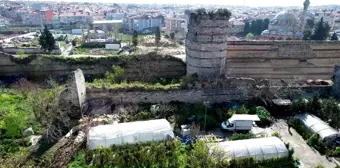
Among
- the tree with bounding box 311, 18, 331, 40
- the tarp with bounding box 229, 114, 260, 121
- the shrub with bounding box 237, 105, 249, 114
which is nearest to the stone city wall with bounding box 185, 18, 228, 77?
the shrub with bounding box 237, 105, 249, 114

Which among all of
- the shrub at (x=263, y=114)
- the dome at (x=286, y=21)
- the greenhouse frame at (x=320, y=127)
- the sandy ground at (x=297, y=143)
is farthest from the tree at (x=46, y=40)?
the dome at (x=286, y=21)

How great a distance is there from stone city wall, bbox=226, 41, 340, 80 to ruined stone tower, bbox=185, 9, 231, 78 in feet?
14.3

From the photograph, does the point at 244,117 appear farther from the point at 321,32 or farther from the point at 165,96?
the point at 321,32

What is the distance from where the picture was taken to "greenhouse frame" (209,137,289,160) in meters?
11.5

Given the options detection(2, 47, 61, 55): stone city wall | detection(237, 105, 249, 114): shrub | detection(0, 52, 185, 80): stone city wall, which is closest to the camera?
detection(237, 105, 249, 114): shrub

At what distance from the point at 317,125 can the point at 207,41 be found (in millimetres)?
7943

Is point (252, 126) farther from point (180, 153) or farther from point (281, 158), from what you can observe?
point (180, 153)

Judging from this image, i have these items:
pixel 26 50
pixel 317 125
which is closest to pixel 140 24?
pixel 26 50

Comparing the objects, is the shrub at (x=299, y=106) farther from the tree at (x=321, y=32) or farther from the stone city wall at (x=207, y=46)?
the tree at (x=321, y=32)

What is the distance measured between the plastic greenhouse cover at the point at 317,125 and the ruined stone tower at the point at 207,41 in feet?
20.1

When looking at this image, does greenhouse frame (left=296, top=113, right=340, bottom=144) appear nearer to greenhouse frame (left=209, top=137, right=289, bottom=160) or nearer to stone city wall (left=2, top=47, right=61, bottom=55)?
greenhouse frame (left=209, top=137, right=289, bottom=160)

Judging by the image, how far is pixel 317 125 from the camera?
13.8 m

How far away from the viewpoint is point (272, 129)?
14.5 m

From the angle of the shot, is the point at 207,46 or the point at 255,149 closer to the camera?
the point at 255,149
